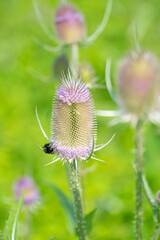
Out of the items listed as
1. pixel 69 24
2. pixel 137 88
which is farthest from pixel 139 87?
pixel 69 24

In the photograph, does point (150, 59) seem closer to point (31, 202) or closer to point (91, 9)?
point (31, 202)

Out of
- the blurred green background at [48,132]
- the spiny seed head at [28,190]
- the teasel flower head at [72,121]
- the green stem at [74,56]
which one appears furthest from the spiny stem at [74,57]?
the spiny seed head at [28,190]

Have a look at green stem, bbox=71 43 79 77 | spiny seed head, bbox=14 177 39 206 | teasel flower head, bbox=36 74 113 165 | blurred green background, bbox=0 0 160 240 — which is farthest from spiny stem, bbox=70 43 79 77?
spiny seed head, bbox=14 177 39 206

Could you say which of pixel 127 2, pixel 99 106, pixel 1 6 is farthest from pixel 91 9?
pixel 99 106

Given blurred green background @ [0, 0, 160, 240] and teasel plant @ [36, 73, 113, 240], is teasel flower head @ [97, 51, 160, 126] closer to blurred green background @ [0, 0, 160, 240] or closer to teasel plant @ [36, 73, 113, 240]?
blurred green background @ [0, 0, 160, 240]

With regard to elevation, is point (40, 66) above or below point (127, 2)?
below

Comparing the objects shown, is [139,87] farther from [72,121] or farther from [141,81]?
[72,121]
